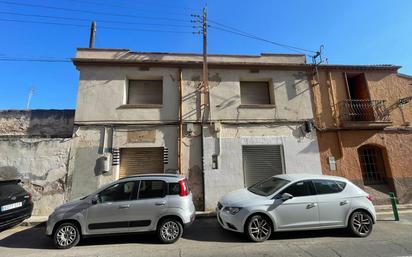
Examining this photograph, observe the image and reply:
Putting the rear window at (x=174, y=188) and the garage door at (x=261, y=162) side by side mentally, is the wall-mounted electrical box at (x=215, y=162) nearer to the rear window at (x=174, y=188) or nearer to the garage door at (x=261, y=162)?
the garage door at (x=261, y=162)

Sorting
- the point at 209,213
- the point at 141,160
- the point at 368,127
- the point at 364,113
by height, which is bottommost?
the point at 209,213

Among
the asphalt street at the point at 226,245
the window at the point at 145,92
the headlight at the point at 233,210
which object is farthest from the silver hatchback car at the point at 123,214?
the window at the point at 145,92

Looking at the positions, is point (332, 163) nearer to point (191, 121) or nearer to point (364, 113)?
point (364, 113)

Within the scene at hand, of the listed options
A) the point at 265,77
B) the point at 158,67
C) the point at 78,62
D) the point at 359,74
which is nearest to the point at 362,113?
the point at 359,74

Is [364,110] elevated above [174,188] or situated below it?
above

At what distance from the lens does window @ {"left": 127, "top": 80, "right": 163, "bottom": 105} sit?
408 inches

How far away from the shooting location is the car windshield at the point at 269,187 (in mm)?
6273

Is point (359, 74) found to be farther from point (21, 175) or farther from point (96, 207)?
point (21, 175)

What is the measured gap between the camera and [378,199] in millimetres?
9875

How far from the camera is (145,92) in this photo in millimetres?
10523

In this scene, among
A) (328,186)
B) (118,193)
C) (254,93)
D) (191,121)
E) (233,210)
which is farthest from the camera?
(254,93)

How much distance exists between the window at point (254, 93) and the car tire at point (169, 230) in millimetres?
6564

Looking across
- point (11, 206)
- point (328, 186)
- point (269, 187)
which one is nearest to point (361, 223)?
point (328, 186)

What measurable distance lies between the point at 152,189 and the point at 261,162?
5.51 m
